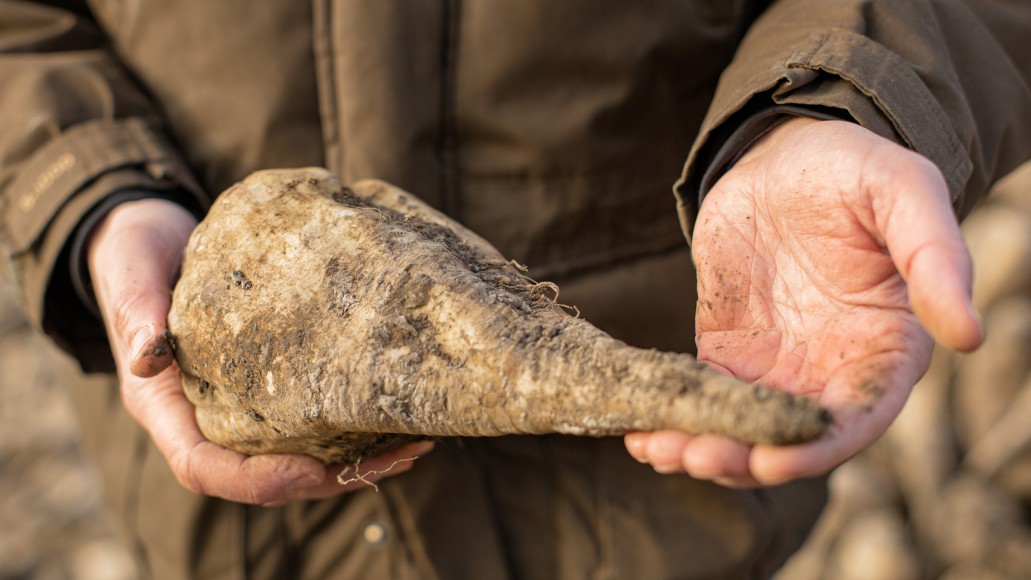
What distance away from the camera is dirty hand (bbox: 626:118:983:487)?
3.75ft

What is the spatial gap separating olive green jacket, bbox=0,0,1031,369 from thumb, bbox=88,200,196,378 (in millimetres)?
81

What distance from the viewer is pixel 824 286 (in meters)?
1.38

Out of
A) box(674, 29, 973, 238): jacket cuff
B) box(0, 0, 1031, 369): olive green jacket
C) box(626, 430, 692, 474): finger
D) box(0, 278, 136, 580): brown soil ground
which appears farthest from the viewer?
box(0, 278, 136, 580): brown soil ground

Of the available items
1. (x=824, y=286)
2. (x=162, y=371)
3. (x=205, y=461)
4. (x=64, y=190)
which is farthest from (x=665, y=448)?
Answer: (x=64, y=190)

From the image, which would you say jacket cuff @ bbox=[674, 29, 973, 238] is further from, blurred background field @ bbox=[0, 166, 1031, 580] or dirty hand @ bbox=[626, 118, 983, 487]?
blurred background field @ bbox=[0, 166, 1031, 580]

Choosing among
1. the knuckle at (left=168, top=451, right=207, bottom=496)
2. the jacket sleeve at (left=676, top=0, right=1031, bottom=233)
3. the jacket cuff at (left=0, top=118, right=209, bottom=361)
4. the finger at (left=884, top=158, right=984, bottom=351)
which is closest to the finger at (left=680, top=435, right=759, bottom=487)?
the finger at (left=884, top=158, right=984, bottom=351)

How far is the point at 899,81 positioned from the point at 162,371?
1.60 m

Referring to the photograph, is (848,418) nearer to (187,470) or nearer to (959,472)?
(187,470)

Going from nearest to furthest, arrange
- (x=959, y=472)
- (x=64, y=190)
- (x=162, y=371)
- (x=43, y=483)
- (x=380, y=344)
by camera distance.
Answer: (x=380, y=344), (x=162, y=371), (x=64, y=190), (x=959, y=472), (x=43, y=483)

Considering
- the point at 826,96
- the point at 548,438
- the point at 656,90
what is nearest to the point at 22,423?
the point at 548,438

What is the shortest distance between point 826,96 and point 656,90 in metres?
0.52

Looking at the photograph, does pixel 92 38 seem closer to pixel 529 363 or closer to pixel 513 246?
pixel 513 246

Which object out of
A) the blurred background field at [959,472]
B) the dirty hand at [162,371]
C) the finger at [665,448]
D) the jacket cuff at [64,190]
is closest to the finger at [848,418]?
the finger at [665,448]

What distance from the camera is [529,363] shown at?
1391 mm
